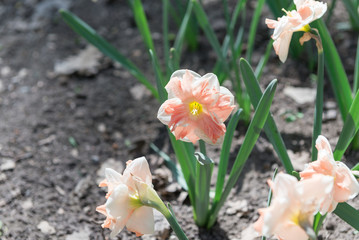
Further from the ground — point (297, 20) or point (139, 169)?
point (297, 20)

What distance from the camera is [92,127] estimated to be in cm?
206

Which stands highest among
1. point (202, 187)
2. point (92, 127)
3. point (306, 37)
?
point (306, 37)

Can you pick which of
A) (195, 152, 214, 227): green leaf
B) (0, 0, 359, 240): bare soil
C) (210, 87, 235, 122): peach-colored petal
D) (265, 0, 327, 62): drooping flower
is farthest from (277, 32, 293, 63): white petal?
(0, 0, 359, 240): bare soil

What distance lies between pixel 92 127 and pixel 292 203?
54.1 inches

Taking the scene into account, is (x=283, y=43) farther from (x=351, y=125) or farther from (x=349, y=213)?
(x=349, y=213)

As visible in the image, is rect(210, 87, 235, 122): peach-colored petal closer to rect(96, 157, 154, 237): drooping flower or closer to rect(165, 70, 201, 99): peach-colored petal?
rect(165, 70, 201, 99): peach-colored petal

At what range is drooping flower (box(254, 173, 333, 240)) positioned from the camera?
804 millimetres

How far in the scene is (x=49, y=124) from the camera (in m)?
2.05

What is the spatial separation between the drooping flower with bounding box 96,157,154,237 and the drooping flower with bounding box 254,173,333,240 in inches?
11.0

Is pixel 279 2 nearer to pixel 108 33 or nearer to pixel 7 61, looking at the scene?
pixel 108 33

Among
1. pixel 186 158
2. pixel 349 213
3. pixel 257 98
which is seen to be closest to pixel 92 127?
pixel 186 158

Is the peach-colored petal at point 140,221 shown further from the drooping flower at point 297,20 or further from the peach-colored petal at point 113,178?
the drooping flower at point 297,20

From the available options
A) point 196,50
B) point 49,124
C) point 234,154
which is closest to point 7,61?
point 49,124

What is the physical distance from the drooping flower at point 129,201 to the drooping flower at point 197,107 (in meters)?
0.13
